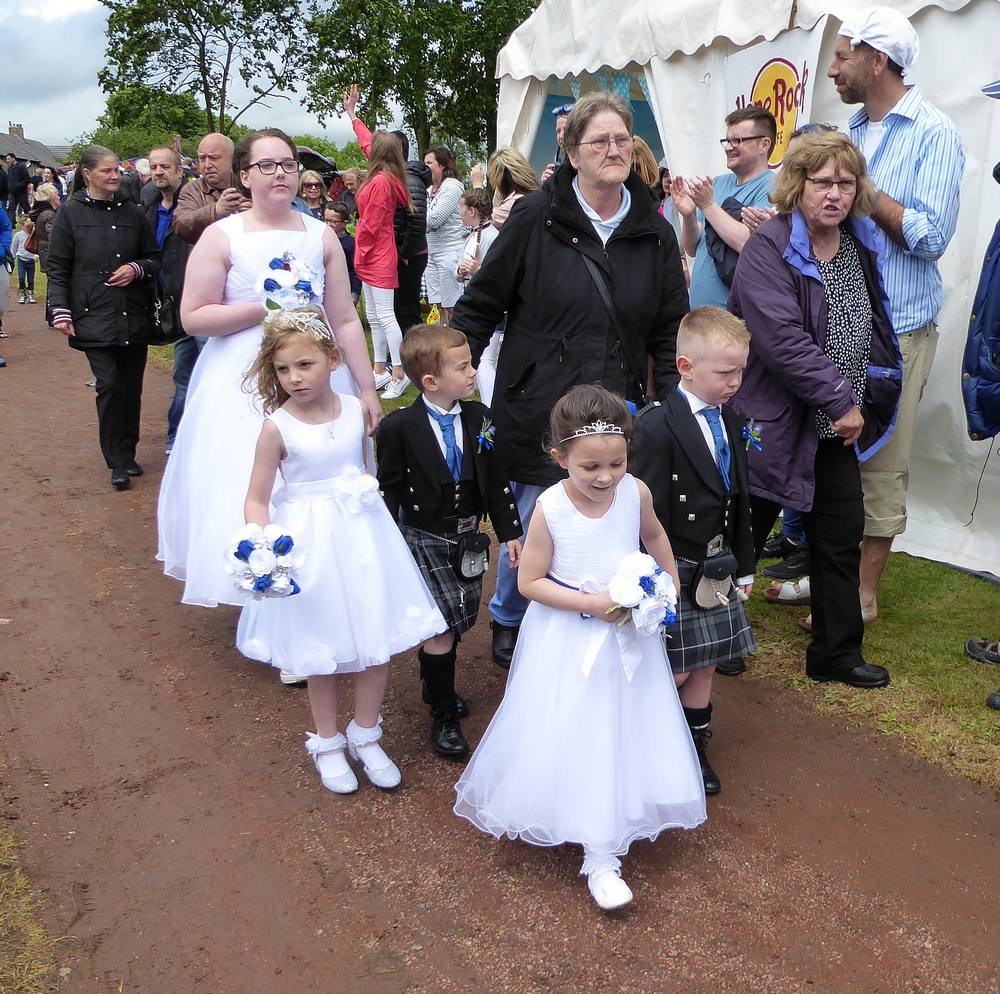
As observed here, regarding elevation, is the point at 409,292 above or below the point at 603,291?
below

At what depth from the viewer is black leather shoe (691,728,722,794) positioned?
344cm

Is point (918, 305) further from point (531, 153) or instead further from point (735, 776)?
point (531, 153)

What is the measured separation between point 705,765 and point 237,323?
8.58ft

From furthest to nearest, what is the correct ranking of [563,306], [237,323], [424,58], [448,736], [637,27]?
[424,58], [637,27], [237,323], [563,306], [448,736]

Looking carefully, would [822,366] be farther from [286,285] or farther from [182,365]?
[182,365]

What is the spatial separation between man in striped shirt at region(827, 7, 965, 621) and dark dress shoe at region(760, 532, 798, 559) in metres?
0.98

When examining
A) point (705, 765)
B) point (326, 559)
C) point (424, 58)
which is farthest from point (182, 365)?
point (424, 58)

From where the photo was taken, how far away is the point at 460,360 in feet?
11.2

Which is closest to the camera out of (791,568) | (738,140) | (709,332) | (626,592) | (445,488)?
(626,592)

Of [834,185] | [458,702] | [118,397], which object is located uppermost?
[834,185]

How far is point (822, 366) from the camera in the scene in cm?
381

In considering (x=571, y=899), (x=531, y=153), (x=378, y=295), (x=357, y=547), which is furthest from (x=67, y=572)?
(x=531, y=153)

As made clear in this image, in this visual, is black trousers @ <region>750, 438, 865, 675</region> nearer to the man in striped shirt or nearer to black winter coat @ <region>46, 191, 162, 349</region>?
the man in striped shirt

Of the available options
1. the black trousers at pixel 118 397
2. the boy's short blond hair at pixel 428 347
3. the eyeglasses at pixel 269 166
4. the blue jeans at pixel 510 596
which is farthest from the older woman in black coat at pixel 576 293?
the black trousers at pixel 118 397
